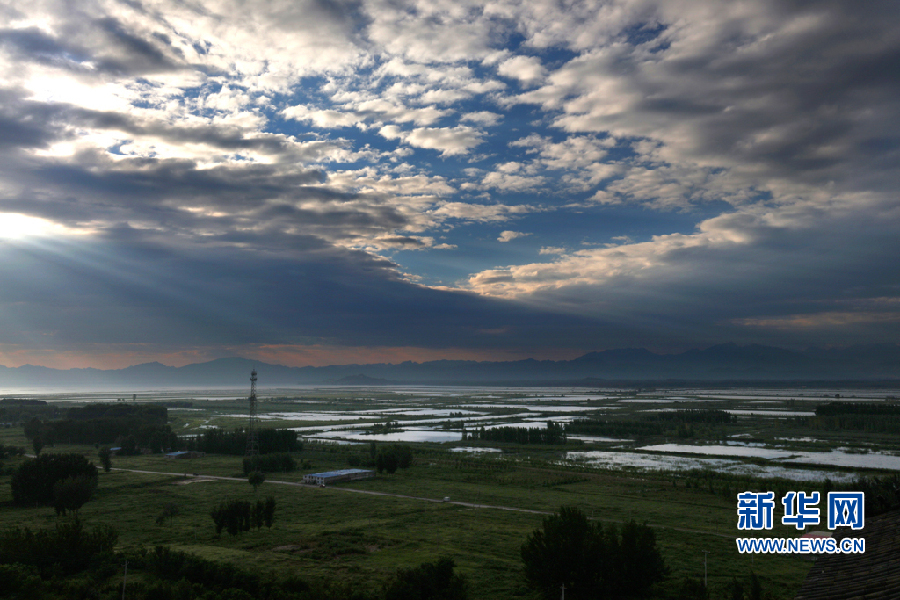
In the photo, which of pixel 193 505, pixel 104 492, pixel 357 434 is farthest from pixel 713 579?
pixel 357 434

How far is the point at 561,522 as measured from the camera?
3444 cm

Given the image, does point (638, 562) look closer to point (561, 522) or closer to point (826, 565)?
point (561, 522)

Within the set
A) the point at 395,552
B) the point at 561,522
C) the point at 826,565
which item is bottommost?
the point at 395,552

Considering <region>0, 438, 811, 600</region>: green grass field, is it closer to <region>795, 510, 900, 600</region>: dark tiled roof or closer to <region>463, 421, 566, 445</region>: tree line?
<region>795, 510, 900, 600</region>: dark tiled roof

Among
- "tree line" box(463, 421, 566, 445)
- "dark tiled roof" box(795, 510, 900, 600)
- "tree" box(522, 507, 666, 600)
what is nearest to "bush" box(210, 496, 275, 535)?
"tree" box(522, 507, 666, 600)

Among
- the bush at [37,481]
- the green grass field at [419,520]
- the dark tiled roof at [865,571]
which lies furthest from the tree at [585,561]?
the bush at [37,481]

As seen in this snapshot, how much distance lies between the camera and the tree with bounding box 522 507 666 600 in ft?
113

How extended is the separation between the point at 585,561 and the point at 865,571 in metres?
23.3

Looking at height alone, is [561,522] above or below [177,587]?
above

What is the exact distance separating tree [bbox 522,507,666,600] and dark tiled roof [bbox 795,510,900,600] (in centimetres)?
1967

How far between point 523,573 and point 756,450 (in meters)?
91.5

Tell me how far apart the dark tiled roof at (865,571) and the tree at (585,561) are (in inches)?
775

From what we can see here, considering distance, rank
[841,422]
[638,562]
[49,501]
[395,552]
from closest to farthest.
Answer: [638,562] → [395,552] → [49,501] → [841,422]

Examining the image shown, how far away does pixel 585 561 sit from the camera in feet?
114
